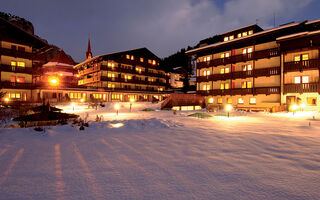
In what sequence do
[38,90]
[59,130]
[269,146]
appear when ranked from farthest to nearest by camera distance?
[38,90] → [59,130] → [269,146]

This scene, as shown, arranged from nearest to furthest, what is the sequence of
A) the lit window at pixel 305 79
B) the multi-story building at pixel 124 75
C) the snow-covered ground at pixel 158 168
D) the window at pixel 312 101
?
1. the snow-covered ground at pixel 158 168
2. the window at pixel 312 101
3. the lit window at pixel 305 79
4. the multi-story building at pixel 124 75

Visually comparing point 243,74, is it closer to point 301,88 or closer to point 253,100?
point 253,100

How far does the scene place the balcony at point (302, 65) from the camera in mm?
19159

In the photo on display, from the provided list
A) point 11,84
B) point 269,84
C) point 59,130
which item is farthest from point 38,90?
point 269,84

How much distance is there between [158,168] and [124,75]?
41.8 metres

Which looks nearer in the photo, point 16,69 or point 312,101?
point 312,101

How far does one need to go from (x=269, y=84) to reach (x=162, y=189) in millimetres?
26158

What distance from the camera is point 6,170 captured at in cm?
378

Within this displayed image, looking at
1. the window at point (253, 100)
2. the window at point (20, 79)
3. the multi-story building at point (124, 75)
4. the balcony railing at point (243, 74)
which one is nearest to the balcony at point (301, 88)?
the balcony railing at point (243, 74)

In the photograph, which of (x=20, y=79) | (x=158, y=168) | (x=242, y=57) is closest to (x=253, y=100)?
(x=242, y=57)

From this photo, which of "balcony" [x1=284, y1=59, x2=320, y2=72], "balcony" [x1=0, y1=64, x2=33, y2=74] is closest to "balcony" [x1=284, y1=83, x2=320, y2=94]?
"balcony" [x1=284, y1=59, x2=320, y2=72]

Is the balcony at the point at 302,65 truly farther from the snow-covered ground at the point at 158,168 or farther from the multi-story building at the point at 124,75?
the multi-story building at the point at 124,75

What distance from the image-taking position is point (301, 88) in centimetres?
1995

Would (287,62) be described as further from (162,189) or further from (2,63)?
(2,63)
